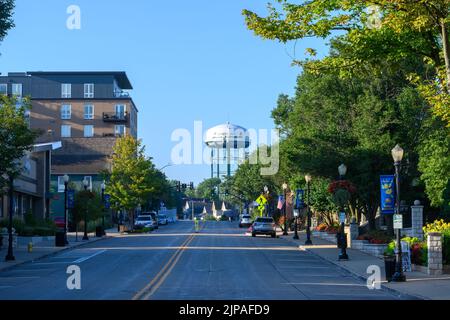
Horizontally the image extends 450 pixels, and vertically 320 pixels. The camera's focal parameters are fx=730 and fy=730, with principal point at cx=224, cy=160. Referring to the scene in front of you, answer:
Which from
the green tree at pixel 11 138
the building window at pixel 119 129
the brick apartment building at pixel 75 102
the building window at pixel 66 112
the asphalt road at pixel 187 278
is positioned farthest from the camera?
the building window at pixel 119 129

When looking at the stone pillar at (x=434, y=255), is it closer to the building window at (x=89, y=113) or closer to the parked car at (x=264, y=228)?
the parked car at (x=264, y=228)

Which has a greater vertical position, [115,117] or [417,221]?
[115,117]

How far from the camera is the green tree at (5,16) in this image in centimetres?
2456

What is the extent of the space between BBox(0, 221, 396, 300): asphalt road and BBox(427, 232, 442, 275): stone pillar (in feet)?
9.02

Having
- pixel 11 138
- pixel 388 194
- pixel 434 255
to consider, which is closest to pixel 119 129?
pixel 11 138

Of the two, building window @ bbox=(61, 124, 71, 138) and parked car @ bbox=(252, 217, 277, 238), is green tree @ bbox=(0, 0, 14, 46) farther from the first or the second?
building window @ bbox=(61, 124, 71, 138)

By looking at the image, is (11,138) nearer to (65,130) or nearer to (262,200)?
(262,200)

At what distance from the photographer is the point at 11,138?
3133 centimetres

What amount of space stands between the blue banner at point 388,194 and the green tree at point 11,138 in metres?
15.0

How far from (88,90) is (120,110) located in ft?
18.4

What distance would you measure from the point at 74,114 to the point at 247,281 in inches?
3544

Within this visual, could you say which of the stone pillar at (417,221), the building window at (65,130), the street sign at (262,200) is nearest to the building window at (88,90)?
the building window at (65,130)

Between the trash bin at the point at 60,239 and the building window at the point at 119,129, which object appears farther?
the building window at the point at 119,129
